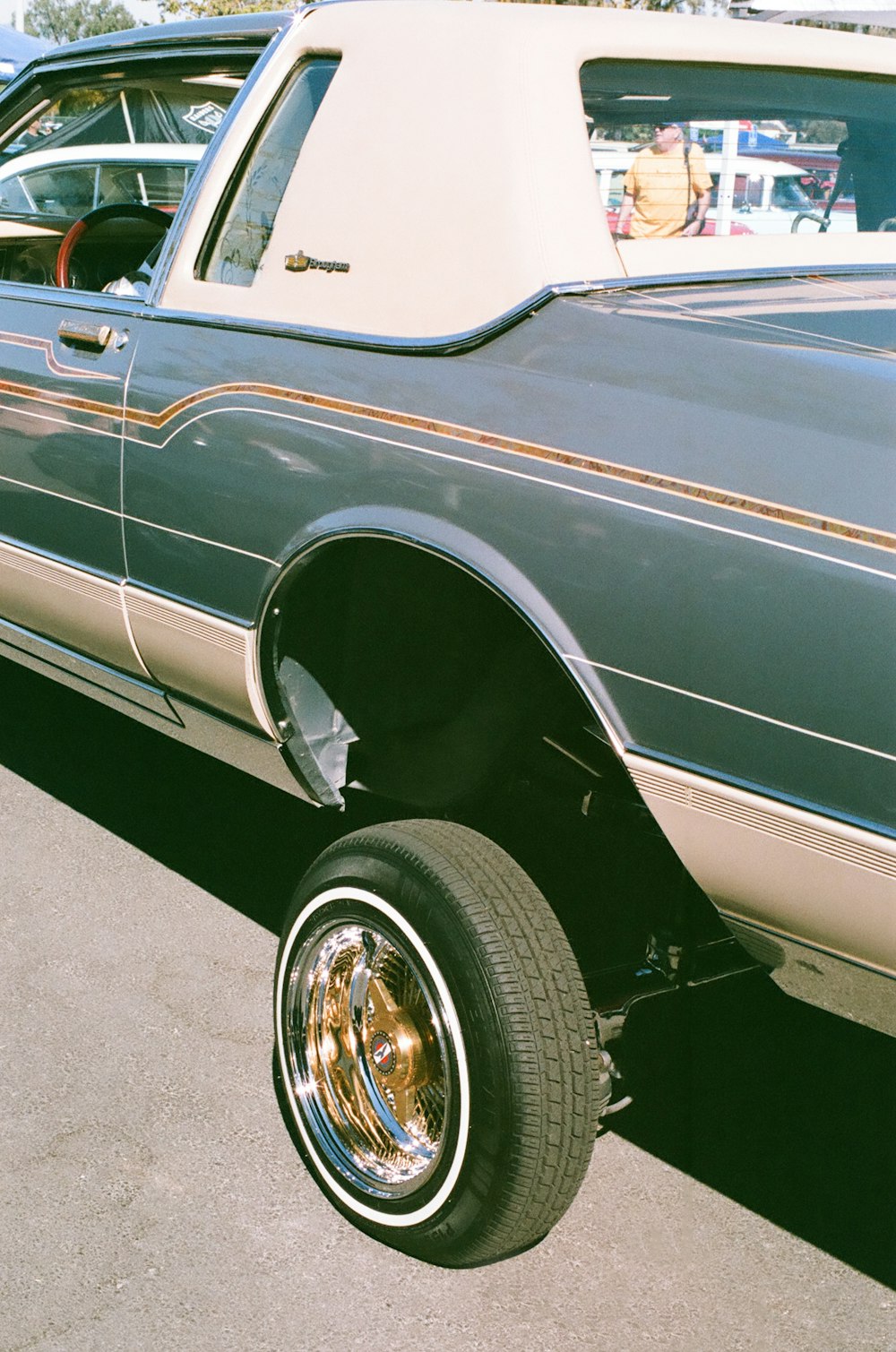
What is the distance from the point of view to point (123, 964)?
3232 millimetres

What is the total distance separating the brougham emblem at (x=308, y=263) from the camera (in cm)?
247

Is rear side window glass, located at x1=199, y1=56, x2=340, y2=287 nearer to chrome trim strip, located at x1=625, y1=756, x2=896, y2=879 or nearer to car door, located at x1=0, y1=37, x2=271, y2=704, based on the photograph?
car door, located at x1=0, y1=37, x2=271, y2=704

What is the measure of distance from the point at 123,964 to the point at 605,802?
4.41 feet

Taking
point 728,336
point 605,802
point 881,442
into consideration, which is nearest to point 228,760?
point 605,802

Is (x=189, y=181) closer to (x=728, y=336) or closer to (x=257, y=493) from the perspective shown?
(x=257, y=493)

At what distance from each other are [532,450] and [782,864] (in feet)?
2.24

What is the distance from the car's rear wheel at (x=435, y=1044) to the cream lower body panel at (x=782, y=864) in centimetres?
37

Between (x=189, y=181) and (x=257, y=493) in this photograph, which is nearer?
(x=257, y=493)

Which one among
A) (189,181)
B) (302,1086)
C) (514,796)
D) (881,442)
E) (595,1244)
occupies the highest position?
(189,181)

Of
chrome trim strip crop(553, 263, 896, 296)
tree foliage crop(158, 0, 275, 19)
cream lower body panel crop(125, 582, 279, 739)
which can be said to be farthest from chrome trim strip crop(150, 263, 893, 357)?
tree foliage crop(158, 0, 275, 19)

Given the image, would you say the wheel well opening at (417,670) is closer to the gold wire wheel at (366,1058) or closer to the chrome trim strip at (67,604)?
the gold wire wheel at (366,1058)

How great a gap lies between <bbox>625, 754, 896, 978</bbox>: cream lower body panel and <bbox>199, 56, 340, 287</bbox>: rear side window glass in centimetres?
139

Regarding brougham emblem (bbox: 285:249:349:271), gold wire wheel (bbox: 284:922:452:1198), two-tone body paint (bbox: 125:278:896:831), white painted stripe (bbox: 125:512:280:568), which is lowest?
gold wire wheel (bbox: 284:922:452:1198)

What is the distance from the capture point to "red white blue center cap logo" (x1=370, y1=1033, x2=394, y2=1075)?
2.43 meters
